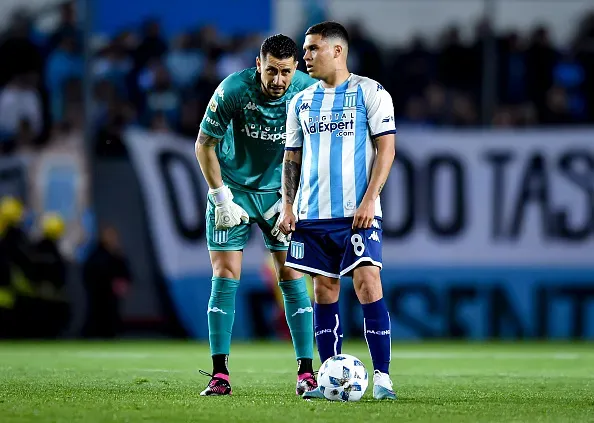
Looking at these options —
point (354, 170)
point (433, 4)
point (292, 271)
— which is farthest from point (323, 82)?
point (433, 4)

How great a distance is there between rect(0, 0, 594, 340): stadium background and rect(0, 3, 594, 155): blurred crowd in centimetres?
3

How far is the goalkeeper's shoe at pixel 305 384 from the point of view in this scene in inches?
266

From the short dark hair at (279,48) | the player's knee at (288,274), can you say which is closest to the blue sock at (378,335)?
the player's knee at (288,274)

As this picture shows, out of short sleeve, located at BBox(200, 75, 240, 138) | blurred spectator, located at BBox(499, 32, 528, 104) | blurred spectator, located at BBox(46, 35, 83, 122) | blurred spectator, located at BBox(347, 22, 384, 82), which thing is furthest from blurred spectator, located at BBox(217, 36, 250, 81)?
short sleeve, located at BBox(200, 75, 240, 138)

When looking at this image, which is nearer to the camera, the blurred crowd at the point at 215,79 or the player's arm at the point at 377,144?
the player's arm at the point at 377,144

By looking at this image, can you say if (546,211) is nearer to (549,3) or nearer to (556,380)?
(549,3)

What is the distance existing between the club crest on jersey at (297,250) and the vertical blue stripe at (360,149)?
42 centimetres

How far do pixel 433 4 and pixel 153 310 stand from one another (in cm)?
578

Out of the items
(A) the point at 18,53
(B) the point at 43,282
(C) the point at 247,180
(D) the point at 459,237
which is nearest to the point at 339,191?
(C) the point at 247,180

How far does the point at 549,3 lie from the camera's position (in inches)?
638

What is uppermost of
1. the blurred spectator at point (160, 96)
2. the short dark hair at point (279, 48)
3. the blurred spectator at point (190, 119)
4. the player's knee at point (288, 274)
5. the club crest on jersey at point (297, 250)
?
the blurred spectator at point (160, 96)

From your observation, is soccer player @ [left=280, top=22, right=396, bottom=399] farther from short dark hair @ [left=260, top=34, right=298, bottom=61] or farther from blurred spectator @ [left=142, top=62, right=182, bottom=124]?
blurred spectator @ [left=142, top=62, right=182, bottom=124]

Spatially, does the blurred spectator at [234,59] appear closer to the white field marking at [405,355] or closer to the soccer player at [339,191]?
the white field marking at [405,355]

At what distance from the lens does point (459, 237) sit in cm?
1547
